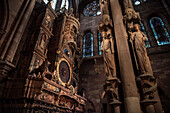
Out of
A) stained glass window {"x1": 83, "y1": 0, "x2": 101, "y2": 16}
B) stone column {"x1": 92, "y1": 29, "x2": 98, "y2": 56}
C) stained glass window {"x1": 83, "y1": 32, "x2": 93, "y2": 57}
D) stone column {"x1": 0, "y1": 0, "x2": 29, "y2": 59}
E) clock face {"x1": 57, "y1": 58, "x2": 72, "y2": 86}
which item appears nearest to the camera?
stone column {"x1": 0, "y1": 0, "x2": 29, "y2": 59}

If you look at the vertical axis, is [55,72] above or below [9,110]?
above

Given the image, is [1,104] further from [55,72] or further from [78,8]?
[78,8]

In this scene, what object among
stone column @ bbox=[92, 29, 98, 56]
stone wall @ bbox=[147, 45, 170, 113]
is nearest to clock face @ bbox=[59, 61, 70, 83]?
stone column @ bbox=[92, 29, 98, 56]

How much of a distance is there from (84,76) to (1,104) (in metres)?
6.27

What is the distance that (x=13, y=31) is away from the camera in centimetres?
632

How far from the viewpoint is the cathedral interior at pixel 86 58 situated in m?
2.16

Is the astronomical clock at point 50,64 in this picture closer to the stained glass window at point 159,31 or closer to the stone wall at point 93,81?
the stone wall at point 93,81

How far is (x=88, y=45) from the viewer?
1167cm

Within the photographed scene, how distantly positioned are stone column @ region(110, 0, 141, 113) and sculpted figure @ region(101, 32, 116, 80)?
5.4 inches

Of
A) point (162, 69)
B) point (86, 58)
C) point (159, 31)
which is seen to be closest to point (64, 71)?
point (86, 58)

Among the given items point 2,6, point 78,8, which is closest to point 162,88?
point 2,6

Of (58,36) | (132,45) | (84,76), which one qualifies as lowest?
(132,45)

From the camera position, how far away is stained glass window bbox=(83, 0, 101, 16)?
13.4 metres

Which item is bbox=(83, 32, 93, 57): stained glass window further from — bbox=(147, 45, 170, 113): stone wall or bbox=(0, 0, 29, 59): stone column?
bbox=(0, 0, 29, 59): stone column
